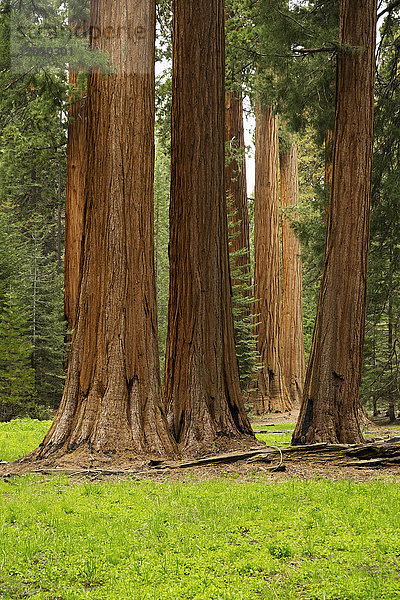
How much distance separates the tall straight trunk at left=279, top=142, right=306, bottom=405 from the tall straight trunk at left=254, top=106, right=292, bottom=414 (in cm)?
114

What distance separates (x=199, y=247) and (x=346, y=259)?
7.32ft

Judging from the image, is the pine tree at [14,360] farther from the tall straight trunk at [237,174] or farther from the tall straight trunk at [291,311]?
the tall straight trunk at [291,311]

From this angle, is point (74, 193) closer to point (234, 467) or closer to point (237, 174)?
point (237, 174)

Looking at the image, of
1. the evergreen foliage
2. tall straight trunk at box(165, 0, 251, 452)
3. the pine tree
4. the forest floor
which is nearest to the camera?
the forest floor

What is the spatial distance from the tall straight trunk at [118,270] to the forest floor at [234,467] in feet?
1.00

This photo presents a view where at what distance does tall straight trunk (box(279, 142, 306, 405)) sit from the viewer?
19.9 m

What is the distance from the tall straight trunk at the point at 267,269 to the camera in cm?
1767

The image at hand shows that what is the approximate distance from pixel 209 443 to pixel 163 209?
1404 inches

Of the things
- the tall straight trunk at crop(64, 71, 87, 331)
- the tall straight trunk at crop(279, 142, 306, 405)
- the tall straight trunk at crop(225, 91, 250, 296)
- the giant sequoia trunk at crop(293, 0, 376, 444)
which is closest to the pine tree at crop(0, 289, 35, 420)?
the tall straight trunk at crop(64, 71, 87, 331)

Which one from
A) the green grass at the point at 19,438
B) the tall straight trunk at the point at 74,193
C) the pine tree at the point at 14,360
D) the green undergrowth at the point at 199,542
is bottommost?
the green undergrowth at the point at 199,542

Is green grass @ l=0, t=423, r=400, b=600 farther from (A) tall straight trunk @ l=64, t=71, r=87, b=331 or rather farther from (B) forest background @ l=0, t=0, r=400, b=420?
(A) tall straight trunk @ l=64, t=71, r=87, b=331

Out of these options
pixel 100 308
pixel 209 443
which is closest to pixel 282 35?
pixel 100 308

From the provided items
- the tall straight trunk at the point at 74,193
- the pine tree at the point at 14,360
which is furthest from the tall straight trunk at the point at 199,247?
the pine tree at the point at 14,360

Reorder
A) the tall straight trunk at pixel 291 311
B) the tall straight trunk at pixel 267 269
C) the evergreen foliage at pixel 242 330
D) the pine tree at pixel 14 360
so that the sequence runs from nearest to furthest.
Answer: the evergreen foliage at pixel 242 330
the pine tree at pixel 14 360
the tall straight trunk at pixel 267 269
the tall straight trunk at pixel 291 311
